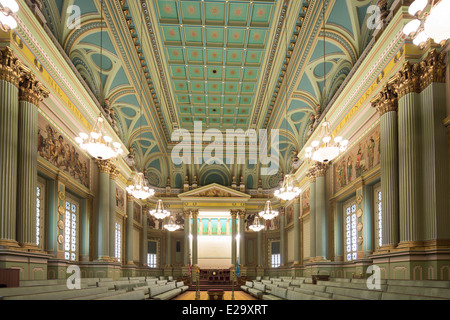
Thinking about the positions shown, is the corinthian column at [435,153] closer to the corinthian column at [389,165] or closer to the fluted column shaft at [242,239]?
the corinthian column at [389,165]

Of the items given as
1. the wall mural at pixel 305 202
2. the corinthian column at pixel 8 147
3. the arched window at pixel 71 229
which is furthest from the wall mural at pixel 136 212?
the corinthian column at pixel 8 147

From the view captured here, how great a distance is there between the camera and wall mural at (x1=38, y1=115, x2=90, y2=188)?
37.2ft

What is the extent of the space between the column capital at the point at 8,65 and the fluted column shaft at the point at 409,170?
9.43 m

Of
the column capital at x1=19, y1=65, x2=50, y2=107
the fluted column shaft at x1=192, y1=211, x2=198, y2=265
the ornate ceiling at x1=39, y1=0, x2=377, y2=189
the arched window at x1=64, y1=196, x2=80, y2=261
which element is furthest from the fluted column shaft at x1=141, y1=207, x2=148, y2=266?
the column capital at x1=19, y1=65, x2=50, y2=107

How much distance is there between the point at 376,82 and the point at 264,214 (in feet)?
26.9

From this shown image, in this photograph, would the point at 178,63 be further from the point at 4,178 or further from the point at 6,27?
the point at 6,27

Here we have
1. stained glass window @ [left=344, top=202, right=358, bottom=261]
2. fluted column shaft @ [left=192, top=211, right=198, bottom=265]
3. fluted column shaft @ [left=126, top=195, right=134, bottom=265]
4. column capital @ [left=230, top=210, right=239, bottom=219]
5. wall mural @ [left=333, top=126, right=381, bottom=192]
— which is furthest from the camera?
column capital @ [left=230, top=210, right=239, bottom=219]

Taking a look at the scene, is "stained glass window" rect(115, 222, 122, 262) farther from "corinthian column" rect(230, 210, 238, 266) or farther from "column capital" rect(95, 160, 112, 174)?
"corinthian column" rect(230, 210, 238, 266)

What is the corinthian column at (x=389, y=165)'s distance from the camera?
31.5ft

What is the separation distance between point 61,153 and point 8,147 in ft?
13.7

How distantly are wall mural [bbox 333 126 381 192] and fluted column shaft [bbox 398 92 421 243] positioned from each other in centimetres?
233

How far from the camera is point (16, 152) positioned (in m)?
8.99

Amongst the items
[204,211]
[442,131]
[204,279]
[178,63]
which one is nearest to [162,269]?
[204,279]

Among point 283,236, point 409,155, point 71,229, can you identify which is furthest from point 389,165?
point 283,236
